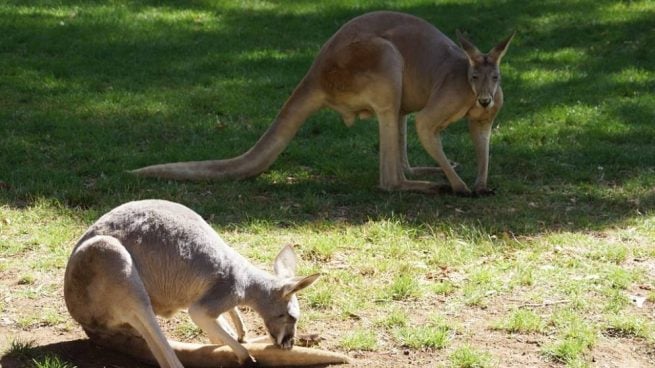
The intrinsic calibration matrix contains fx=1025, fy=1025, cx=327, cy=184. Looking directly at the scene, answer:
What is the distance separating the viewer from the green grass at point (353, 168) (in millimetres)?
5418

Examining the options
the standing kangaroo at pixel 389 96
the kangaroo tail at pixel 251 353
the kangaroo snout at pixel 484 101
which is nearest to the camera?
the kangaroo tail at pixel 251 353

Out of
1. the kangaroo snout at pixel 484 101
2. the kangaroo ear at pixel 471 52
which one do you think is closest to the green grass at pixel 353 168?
the kangaroo snout at pixel 484 101

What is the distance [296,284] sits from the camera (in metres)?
4.43

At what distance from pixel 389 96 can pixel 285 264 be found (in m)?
2.96

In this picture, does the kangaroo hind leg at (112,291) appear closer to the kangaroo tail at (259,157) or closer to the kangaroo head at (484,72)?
the kangaroo tail at (259,157)

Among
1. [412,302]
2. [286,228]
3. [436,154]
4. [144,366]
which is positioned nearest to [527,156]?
[436,154]

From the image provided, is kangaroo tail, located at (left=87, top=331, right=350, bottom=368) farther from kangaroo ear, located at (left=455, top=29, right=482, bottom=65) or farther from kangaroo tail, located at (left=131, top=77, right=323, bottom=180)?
kangaroo ear, located at (left=455, top=29, right=482, bottom=65)

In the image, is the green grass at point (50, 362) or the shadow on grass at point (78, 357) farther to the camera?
the shadow on grass at point (78, 357)

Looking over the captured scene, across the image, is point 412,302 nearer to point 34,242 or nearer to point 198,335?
point 198,335

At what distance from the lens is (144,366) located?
4637mm

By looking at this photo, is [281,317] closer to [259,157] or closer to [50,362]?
[50,362]

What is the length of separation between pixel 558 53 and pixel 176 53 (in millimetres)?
4281

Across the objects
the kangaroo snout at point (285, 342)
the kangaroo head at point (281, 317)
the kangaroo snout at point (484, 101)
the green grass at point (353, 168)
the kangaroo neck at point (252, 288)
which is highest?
the kangaroo snout at point (484, 101)

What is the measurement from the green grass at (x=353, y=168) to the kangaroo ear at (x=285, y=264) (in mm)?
488
